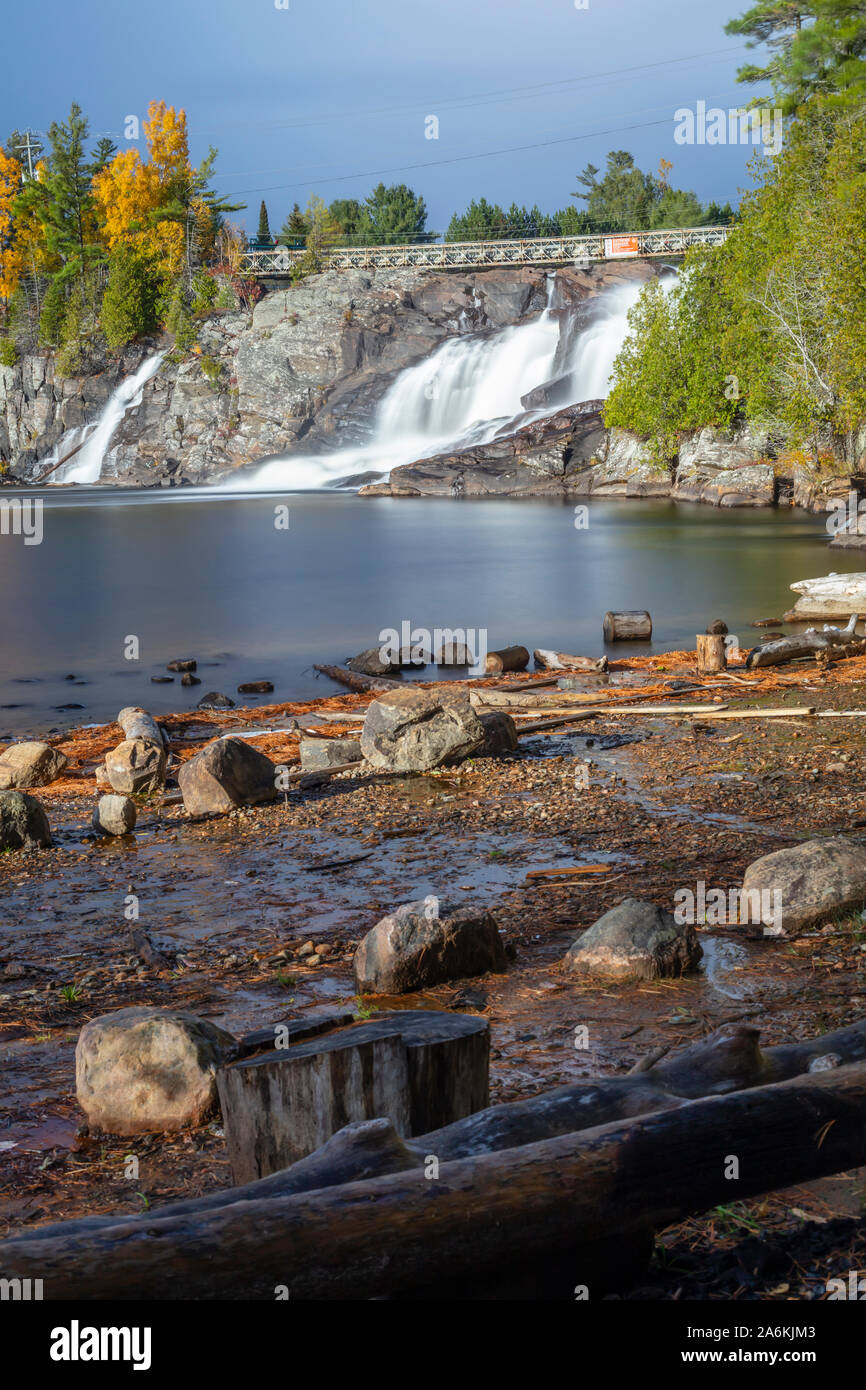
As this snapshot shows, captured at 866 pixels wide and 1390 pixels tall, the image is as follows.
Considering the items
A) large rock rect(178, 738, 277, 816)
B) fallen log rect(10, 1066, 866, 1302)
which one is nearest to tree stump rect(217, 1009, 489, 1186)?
fallen log rect(10, 1066, 866, 1302)

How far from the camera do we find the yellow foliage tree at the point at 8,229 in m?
95.2

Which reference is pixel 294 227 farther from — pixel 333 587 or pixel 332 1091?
pixel 332 1091

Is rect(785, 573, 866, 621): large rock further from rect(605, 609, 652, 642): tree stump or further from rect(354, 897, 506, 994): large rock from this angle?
rect(354, 897, 506, 994): large rock

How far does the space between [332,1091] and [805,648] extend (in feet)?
41.3

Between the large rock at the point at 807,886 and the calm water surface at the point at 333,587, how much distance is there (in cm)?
1054

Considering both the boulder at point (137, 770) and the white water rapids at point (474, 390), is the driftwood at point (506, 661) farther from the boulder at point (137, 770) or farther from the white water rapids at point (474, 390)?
the white water rapids at point (474, 390)

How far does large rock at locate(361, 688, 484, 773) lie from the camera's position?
1012 cm

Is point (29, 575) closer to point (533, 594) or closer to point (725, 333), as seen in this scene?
point (533, 594)

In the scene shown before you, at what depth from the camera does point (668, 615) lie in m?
22.1

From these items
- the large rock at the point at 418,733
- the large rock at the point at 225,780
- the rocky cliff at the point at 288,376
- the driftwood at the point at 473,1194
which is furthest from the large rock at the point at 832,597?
the rocky cliff at the point at 288,376

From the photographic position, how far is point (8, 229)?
99.6 m

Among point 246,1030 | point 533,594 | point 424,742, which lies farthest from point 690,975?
point 533,594

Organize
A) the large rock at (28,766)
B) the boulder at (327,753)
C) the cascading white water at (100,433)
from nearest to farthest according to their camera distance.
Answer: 1. the boulder at (327,753)
2. the large rock at (28,766)
3. the cascading white water at (100,433)

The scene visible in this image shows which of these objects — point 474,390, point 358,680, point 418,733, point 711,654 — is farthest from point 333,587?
point 474,390
